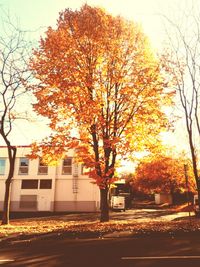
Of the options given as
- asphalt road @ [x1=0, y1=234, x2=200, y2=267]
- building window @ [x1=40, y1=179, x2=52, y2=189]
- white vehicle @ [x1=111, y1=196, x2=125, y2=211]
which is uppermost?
building window @ [x1=40, y1=179, x2=52, y2=189]

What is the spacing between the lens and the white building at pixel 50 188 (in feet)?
139

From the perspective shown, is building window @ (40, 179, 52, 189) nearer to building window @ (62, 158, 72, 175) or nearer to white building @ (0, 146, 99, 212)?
white building @ (0, 146, 99, 212)

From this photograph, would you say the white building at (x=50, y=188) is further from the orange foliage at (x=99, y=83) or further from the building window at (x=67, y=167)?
the orange foliage at (x=99, y=83)

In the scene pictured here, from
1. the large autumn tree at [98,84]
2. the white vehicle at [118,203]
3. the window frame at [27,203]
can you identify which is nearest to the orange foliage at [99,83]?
the large autumn tree at [98,84]

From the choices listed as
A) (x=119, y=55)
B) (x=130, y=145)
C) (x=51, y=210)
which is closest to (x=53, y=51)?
(x=119, y=55)

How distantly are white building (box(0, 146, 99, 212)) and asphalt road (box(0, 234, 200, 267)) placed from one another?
103ft

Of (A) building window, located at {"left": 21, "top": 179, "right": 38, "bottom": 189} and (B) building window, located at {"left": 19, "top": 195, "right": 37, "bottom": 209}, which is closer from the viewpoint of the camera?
Answer: (B) building window, located at {"left": 19, "top": 195, "right": 37, "bottom": 209}

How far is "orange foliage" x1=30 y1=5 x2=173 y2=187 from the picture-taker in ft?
57.2

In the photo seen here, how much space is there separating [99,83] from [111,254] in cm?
1154

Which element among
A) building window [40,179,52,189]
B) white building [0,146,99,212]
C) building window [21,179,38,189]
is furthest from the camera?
building window [21,179,38,189]

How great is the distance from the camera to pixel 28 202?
4375 centimetres

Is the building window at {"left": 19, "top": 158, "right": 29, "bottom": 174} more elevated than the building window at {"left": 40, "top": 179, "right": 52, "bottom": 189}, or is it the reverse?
the building window at {"left": 19, "top": 158, "right": 29, "bottom": 174}

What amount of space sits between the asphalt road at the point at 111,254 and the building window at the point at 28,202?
33.7m

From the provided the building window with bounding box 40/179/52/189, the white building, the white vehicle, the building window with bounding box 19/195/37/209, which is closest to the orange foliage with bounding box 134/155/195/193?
the white vehicle
